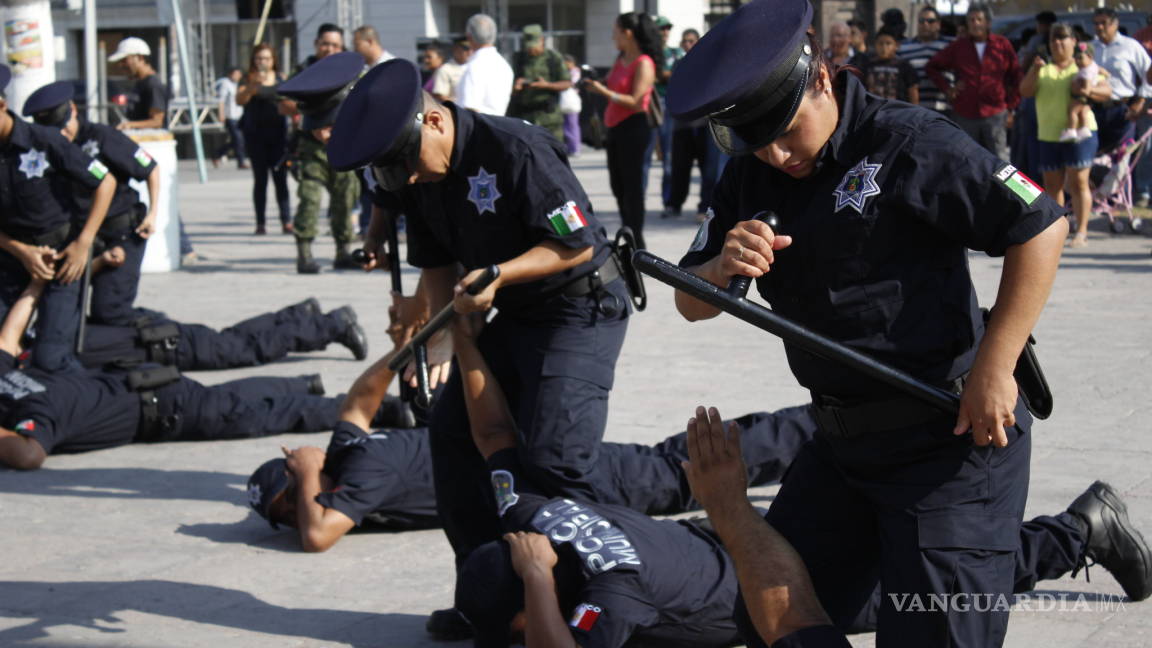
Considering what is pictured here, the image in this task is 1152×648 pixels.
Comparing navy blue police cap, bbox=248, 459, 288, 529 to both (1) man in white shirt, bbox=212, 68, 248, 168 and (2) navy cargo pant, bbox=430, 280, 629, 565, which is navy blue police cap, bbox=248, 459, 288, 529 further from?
(1) man in white shirt, bbox=212, 68, 248, 168

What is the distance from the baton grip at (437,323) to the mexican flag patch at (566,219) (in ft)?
0.75

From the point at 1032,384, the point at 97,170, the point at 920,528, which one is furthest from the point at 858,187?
the point at 97,170

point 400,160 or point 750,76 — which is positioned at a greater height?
point 750,76

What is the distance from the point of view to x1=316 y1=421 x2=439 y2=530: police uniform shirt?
200 inches

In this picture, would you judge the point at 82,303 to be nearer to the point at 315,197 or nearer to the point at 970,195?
the point at 315,197

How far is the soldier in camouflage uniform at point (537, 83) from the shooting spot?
13.6 m

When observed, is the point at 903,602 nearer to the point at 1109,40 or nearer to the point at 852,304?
the point at 852,304

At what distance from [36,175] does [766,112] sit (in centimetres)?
545

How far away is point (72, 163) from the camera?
23.9ft

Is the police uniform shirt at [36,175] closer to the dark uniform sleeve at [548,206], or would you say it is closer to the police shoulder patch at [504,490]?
the dark uniform sleeve at [548,206]

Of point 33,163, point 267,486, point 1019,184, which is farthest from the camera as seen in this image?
point 33,163

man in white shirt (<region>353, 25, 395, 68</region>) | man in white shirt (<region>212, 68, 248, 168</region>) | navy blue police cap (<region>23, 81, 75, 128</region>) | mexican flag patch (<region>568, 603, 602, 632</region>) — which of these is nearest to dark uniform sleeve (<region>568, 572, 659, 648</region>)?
mexican flag patch (<region>568, 603, 602, 632</region>)

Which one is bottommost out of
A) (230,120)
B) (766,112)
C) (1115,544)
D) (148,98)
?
(230,120)

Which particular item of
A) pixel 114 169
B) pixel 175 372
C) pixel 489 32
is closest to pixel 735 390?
pixel 175 372
